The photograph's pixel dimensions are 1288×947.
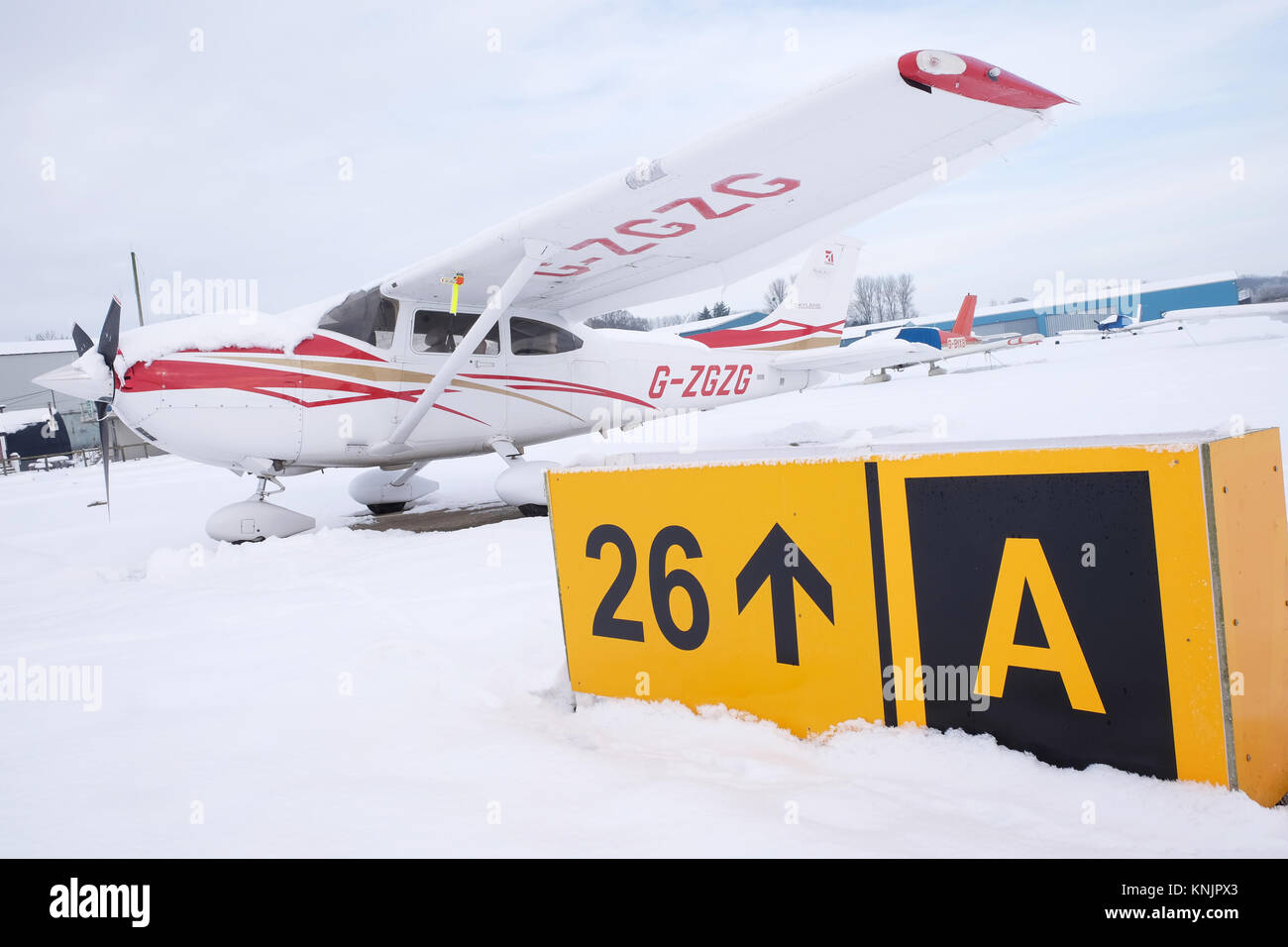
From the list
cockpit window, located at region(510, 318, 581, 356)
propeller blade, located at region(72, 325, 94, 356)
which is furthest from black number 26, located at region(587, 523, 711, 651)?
propeller blade, located at region(72, 325, 94, 356)

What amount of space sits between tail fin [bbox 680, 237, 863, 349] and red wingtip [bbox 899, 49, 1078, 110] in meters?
5.90

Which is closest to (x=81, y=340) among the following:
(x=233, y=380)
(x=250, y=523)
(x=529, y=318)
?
(x=233, y=380)

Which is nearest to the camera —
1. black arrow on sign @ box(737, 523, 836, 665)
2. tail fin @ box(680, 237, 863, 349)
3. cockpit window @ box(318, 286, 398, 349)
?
black arrow on sign @ box(737, 523, 836, 665)

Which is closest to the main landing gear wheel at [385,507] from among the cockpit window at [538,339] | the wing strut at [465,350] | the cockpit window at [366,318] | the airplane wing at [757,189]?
the wing strut at [465,350]

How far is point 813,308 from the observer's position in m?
11.3

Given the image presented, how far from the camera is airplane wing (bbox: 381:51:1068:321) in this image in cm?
446

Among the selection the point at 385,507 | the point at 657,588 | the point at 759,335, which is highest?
the point at 759,335

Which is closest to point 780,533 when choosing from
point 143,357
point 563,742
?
point 563,742

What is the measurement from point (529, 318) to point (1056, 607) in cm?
683

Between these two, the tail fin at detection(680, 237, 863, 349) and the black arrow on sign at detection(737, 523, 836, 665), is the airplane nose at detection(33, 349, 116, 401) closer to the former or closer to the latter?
the black arrow on sign at detection(737, 523, 836, 665)

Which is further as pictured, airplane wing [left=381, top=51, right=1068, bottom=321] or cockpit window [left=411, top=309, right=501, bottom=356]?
cockpit window [left=411, top=309, right=501, bottom=356]

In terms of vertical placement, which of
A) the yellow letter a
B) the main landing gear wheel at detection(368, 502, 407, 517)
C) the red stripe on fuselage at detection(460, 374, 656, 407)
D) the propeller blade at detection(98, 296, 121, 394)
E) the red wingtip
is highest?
the red wingtip

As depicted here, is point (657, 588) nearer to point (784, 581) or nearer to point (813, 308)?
point (784, 581)
